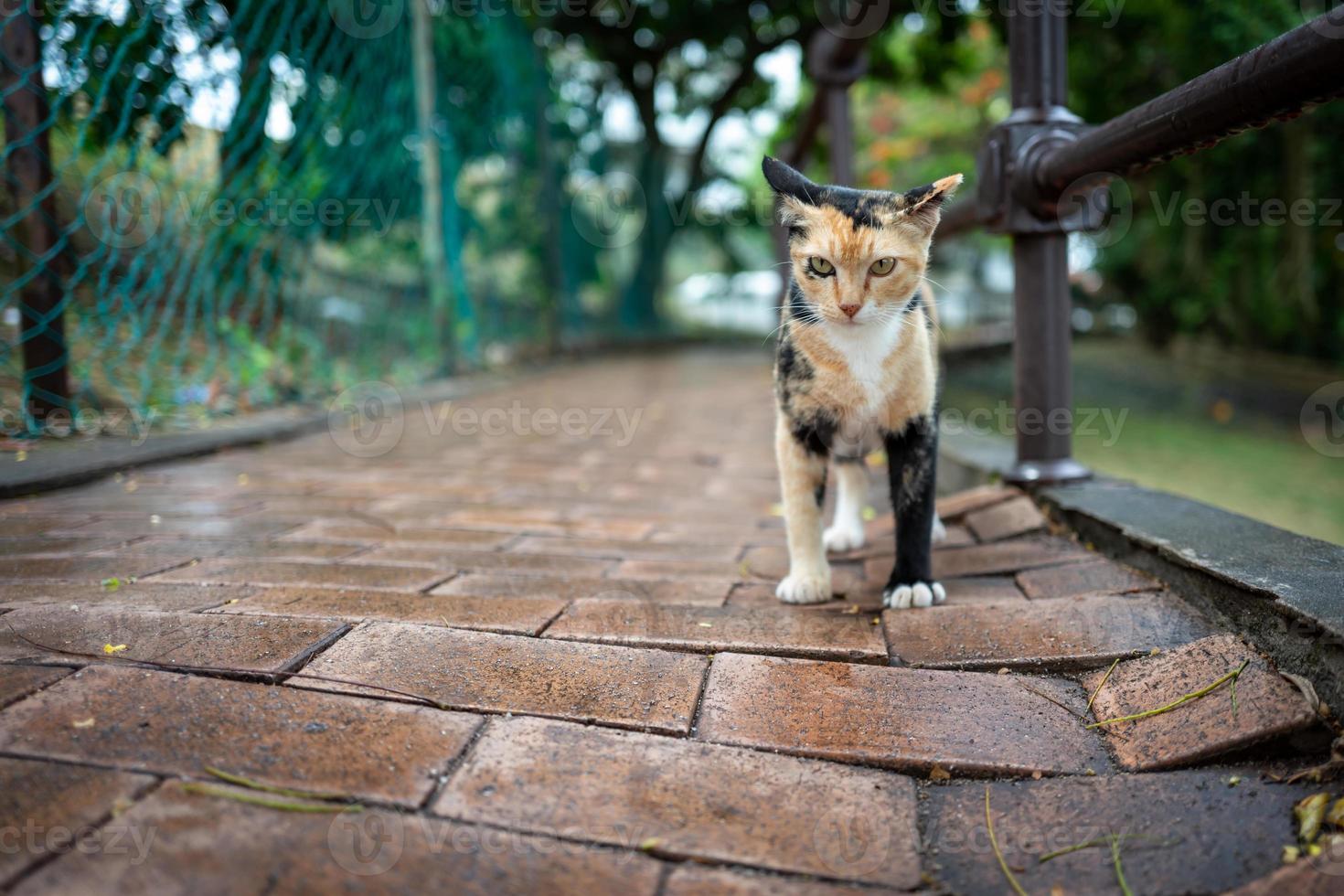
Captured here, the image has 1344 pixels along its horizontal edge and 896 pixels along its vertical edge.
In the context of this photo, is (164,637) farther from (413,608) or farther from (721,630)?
(721,630)

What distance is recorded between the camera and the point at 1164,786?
93 centimetres

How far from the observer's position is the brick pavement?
0.80 m

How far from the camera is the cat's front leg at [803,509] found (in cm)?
156

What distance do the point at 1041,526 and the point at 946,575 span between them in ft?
0.92

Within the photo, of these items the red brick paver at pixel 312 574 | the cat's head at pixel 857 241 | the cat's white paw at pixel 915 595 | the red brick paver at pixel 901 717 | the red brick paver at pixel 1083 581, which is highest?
the cat's head at pixel 857 241

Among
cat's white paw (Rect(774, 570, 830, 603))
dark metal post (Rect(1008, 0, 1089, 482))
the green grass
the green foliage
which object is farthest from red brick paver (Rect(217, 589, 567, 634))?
the green foliage

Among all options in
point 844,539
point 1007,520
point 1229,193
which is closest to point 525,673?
point 844,539

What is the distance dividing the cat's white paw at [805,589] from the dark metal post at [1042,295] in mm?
708

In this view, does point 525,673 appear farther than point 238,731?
Yes

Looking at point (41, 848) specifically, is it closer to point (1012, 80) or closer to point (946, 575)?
point (946, 575)

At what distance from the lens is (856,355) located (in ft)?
5.54

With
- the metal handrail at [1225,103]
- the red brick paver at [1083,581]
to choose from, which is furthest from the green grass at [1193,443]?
the metal handrail at [1225,103]

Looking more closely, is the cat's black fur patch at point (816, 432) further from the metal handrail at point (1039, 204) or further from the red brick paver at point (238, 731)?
the red brick paver at point (238, 731)

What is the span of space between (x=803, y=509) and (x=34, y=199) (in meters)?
2.65
